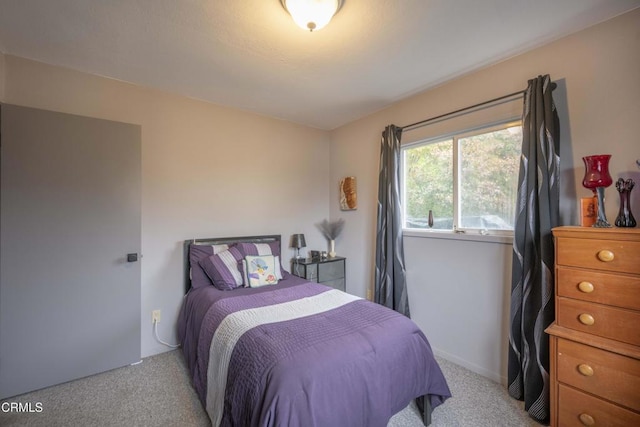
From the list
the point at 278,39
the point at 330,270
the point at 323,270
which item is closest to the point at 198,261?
the point at 323,270

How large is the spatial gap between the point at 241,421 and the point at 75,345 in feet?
5.84

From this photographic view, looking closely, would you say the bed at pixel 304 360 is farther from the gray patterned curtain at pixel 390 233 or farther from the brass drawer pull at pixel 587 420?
the gray patterned curtain at pixel 390 233

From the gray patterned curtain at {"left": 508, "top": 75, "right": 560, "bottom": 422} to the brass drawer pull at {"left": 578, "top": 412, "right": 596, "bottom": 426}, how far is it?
0.26 m

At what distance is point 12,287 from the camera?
186cm

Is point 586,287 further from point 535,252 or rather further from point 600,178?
point 600,178

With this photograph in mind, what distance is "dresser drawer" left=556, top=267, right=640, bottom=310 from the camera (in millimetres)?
1298

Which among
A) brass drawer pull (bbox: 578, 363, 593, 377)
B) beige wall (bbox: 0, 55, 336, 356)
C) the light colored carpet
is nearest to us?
brass drawer pull (bbox: 578, 363, 593, 377)

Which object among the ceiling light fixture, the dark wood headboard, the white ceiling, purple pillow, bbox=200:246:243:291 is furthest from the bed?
the white ceiling

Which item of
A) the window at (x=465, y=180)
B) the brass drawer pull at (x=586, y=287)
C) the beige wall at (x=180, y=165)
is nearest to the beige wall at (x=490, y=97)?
the window at (x=465, y=180)

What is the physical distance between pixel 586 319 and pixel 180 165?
326 centimetres

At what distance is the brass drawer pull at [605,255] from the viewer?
1.35 meters

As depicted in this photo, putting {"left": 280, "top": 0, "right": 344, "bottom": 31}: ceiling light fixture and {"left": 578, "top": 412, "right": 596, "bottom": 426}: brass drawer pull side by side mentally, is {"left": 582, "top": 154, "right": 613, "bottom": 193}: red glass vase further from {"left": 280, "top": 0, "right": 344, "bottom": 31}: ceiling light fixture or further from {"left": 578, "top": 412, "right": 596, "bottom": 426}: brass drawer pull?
{"left": 280, "top": 0, "right": 344, "bottom": 31}: ceiling light fixture

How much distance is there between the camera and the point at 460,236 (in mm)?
2289

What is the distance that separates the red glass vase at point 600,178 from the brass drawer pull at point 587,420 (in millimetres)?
1015
